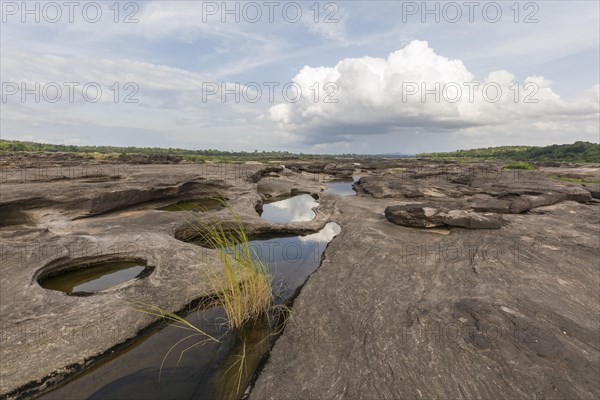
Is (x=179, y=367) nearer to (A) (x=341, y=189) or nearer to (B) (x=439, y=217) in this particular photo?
(B) (x=439, y=217)

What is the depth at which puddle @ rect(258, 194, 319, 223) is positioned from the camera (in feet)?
63.0

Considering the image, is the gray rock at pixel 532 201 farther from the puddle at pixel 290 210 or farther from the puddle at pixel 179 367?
the puddle at pixel 179 367

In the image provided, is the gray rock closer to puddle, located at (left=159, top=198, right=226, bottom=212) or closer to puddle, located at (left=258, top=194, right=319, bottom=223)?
puddle, located at (left=258, top=194, right=319, bottom=223)

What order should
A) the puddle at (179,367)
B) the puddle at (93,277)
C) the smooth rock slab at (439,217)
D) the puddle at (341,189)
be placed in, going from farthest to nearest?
the puddle at (341,189) < the smooth rock slab at (439,217) < the puddle at (93,277) < the puddle at (179,367)

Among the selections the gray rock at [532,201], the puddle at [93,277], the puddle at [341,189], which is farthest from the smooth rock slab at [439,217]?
the puddle at [341,189]

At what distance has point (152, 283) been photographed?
8000 mm

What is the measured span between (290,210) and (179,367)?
16.9 meters

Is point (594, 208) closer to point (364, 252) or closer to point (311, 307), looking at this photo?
point (364, 252)

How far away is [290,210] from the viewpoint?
2222 centimetres

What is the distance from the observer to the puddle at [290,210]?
1920 cm

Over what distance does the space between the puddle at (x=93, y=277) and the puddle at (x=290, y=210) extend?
935 centimetres

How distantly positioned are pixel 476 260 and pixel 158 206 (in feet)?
63.2

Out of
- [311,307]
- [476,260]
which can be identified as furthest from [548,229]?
[311,307]

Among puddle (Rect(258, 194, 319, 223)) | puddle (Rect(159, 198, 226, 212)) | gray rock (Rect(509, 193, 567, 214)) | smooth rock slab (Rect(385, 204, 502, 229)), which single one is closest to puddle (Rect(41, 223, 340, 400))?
smooth rock slab (Rect(385, 204, 502, 229))
